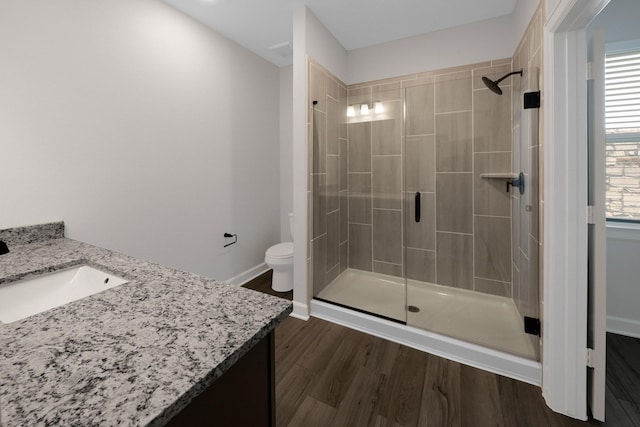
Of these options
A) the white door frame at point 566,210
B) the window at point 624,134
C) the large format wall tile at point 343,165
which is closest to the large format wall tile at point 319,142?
the large format wall tile at point 343,165

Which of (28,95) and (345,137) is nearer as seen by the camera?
(28,95)

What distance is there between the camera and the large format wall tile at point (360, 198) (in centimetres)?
282

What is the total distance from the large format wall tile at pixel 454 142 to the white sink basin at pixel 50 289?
2.44 metres

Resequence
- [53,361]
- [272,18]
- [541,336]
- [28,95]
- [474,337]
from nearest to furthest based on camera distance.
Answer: [53,361], [28,95], [541,336], [474,337], [272,18]

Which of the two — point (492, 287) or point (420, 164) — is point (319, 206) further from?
point (492, 287)

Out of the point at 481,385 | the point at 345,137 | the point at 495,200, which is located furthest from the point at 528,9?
the point at 481,385

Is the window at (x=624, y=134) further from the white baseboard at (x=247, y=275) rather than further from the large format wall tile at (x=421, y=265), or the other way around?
the white baseboard at (x=247, y=275)

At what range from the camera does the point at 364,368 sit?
1.71 metres

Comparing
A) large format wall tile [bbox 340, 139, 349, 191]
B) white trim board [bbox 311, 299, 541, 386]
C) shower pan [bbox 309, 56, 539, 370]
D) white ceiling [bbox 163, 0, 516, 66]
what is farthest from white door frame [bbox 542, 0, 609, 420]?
large format wall tile [bbox 340, 139, 349, 191]

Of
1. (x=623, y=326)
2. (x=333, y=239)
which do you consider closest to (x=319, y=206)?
(x=333, y=239)

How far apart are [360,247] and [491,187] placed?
134 cm

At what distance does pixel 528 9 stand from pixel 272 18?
1.89 meters

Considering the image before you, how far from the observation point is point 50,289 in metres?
1.07

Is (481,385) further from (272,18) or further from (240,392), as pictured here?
(272,18)
